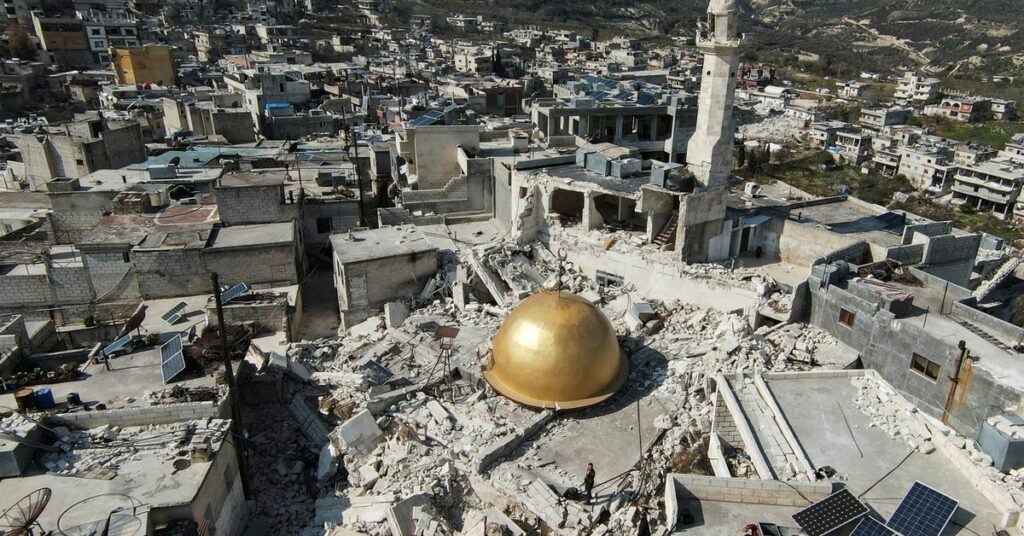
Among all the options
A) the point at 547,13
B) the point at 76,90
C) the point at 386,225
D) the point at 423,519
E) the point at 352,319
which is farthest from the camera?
the point at 547,13

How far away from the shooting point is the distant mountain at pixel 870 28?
131500mm

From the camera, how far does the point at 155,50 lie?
201ft

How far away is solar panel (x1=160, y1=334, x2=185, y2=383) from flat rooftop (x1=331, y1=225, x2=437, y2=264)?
632 centimetres

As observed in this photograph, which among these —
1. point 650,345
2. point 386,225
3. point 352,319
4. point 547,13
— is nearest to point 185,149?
point 386,225

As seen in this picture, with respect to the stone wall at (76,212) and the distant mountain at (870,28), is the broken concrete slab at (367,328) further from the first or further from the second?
the distant mountain at (870,28)

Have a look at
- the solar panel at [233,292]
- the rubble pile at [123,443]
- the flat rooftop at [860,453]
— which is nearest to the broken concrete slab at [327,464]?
the rubble pile at [123,443]

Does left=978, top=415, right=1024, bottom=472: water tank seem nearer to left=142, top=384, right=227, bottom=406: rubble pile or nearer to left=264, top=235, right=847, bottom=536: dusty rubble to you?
left=264, top=235, right=847, bottom=536: dusty rubble

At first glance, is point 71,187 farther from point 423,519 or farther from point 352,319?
point 423,519

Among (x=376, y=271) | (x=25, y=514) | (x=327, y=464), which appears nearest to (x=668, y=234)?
(x=376, y=271)

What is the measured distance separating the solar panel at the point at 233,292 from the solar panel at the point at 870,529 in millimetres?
19042

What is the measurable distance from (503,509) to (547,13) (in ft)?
523

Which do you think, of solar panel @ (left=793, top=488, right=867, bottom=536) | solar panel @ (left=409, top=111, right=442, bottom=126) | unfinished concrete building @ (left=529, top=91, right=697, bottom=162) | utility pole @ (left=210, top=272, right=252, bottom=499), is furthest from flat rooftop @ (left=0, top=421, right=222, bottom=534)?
unfinished concrete building @ (left=529, top=91, right=697, bottom=162)

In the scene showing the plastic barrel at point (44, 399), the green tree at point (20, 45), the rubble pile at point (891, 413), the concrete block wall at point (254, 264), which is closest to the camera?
the rubble pile at point (891, 413)

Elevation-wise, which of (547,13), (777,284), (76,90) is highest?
(547,13)
